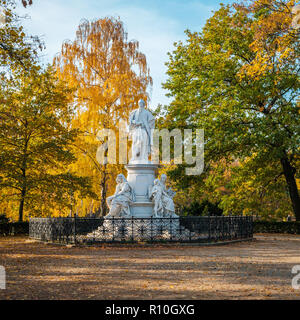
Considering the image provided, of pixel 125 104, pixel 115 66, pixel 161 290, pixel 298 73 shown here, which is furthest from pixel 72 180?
pixel 161 290

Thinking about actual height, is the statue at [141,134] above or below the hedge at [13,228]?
above

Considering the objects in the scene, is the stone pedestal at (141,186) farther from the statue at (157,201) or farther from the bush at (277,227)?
the bush at (277,227)

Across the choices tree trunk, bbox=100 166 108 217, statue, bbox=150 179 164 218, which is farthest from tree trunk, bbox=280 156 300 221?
tree trunk, bbox=100 166 108 217

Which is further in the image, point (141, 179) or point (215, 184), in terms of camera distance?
point (215, 184)

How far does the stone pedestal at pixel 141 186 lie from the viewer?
53.5ft

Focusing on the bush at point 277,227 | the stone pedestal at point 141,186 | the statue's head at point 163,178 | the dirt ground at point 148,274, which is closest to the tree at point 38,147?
the stone pedestal at point 141,186

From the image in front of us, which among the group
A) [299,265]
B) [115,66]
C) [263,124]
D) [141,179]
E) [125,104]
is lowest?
[299,265]

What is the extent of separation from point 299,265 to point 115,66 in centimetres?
1928

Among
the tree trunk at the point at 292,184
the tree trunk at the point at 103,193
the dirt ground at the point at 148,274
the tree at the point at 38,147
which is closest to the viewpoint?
the dirt ground at the point at 148,274

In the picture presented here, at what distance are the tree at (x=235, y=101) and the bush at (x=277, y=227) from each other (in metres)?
0.80

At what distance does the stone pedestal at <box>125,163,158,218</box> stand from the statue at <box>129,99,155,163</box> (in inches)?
18.5

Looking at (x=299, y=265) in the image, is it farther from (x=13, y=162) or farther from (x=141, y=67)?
(x=141, y=67)

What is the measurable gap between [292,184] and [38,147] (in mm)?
14968

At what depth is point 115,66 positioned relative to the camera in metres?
25.9
